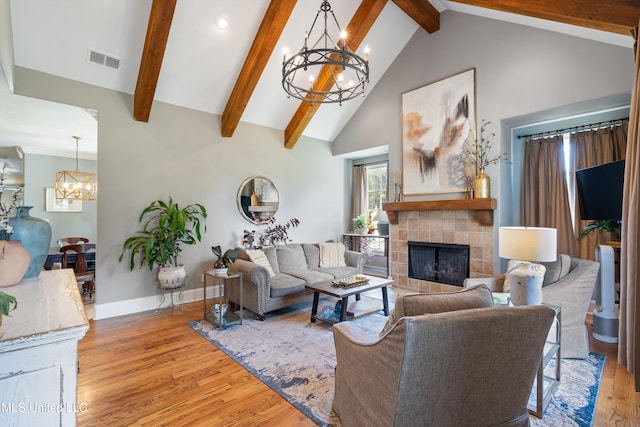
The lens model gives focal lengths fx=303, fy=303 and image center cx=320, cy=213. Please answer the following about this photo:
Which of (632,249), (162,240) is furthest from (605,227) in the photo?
(162,240)

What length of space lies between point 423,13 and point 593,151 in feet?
9.93

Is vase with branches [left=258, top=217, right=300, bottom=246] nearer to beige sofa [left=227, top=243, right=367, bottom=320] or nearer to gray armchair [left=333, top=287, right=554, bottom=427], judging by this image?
beige sofa [left=227, top=243, right=367, bottom=320]

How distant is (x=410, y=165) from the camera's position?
5.18 m

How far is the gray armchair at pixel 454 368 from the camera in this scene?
49.1 inches

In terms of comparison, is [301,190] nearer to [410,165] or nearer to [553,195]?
[410,165]

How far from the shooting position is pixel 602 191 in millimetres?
3076

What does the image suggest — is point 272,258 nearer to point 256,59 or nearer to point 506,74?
point 256,59

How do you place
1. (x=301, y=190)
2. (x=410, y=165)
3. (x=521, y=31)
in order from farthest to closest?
(x=301, y=190) < (x=410, y=165) < (x=521, y=31)

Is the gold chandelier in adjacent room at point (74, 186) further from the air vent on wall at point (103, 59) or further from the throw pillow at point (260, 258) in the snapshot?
the throw pillow at point (260, 258)

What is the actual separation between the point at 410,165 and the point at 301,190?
2.12m

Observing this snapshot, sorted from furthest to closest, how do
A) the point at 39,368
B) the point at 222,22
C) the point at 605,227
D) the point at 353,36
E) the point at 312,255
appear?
the point at 312,255
the point at 353,36
the point at 222,22
the point at 605,227
the point at 39,368

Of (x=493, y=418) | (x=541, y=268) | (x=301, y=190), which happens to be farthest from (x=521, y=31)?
(x=493, y=418)

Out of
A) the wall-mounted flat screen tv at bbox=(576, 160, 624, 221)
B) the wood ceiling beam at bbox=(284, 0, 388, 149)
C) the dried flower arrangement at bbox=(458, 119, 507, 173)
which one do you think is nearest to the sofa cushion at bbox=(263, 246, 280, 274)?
the wood ceiling beam at bbox=(284, 0, 388, 149)

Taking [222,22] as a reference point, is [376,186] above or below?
below
